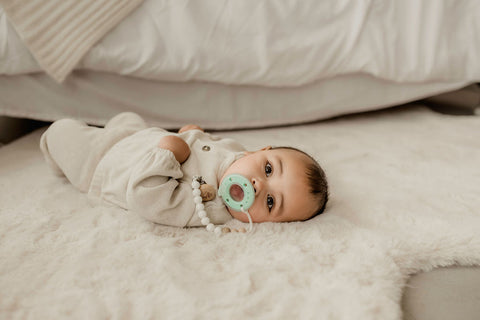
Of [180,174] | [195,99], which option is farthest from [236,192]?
[195,99]

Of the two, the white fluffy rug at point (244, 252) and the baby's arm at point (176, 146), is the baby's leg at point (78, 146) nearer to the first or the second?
the white fluffy rug at point (244, 252)

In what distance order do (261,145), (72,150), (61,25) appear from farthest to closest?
(261,145), (61,25), (72,150)

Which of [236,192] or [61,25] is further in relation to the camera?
[61,25]

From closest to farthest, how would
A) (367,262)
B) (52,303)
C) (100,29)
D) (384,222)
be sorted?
(52,303)
(367,262)
(384,222)
(100,29)

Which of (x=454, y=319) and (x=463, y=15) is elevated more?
(x=463, y=15)

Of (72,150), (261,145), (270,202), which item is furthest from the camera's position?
(261,145)

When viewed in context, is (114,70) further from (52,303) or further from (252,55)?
(52,303)

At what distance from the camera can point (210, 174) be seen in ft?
3.24

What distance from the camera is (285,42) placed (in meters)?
→ 1.36

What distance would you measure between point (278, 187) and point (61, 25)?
85cm

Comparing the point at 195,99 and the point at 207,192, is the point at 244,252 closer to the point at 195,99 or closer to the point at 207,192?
the point at 207,192

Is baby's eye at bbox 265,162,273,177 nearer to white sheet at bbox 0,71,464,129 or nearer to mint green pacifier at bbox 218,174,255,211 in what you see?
mint green pacifier at bbox 218,174,255,211

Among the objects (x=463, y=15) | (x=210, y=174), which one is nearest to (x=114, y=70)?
(x=210, y=174)

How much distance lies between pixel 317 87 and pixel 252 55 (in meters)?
0.29
